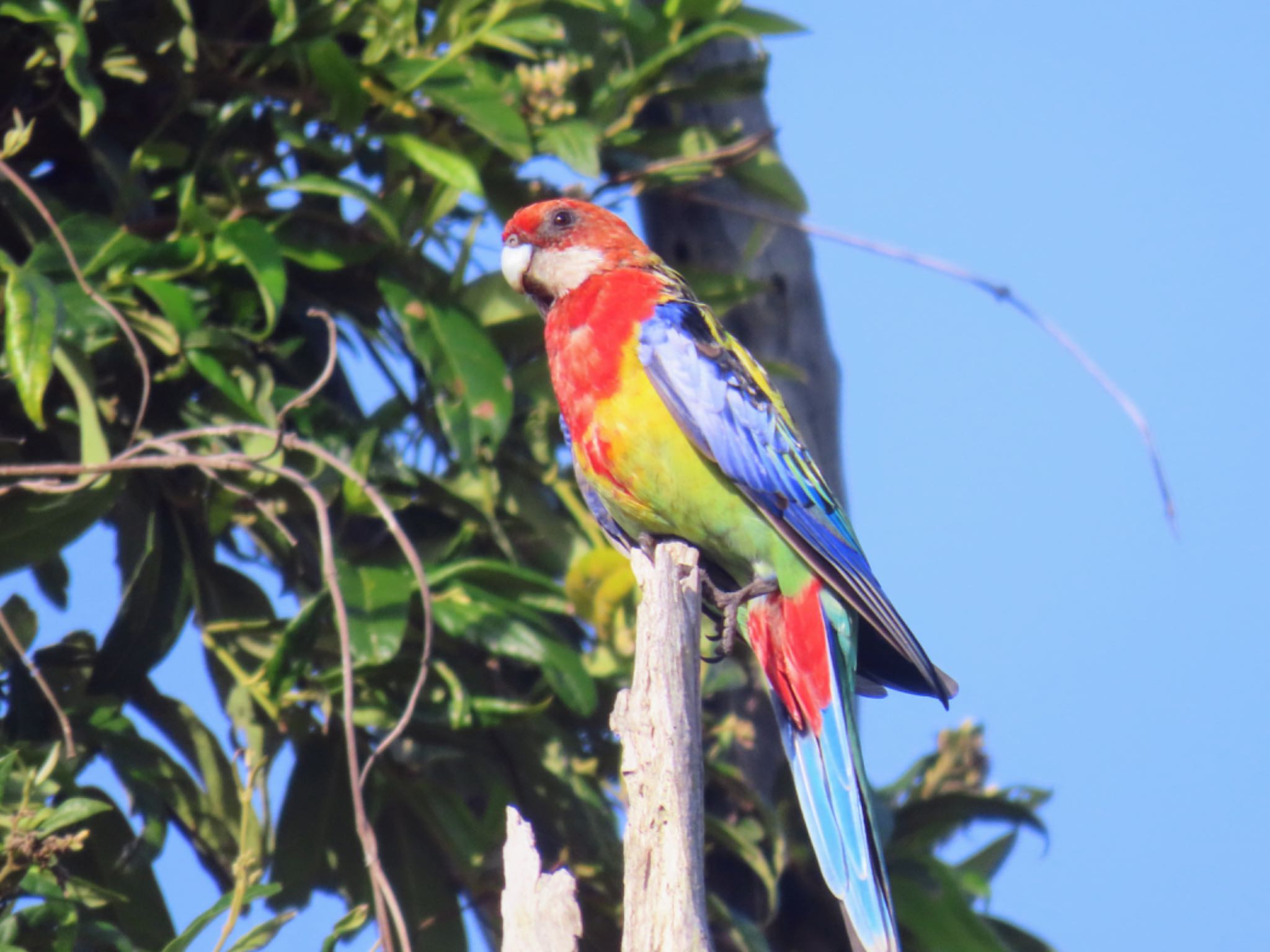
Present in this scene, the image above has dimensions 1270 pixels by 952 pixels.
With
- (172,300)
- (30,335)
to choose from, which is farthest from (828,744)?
(30,335)

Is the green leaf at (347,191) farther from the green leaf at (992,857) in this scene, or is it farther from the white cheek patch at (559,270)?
the green leaf at (992,857)

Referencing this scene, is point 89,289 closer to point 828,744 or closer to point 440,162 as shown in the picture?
point 440,162

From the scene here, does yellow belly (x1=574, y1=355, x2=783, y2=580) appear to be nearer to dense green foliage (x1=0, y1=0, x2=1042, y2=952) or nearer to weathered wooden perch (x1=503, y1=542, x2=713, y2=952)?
dense green foliage (x1=0, y1=0, x2=1042, y2=952)

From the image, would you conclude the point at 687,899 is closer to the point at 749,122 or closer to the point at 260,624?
the point at 260,624

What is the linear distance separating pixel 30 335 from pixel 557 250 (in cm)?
137

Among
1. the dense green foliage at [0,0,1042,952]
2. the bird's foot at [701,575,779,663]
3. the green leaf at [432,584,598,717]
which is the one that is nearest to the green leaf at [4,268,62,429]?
the dense green foliage at [0,0,1042,952]

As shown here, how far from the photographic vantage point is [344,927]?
255cm

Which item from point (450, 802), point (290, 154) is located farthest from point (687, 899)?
point (290, 154)

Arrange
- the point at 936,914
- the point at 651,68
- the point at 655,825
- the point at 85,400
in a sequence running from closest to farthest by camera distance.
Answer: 1. the point at 655,825
2. the point at 85,400
3. the point at 651,68
4. the point at 936,914

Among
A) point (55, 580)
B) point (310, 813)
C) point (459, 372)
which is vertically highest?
point (55, 580)

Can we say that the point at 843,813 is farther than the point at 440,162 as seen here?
No

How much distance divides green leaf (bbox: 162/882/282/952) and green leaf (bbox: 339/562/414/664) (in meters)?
0.53

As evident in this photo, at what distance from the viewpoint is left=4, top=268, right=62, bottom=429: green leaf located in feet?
9.23

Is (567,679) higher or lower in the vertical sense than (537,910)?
higher
